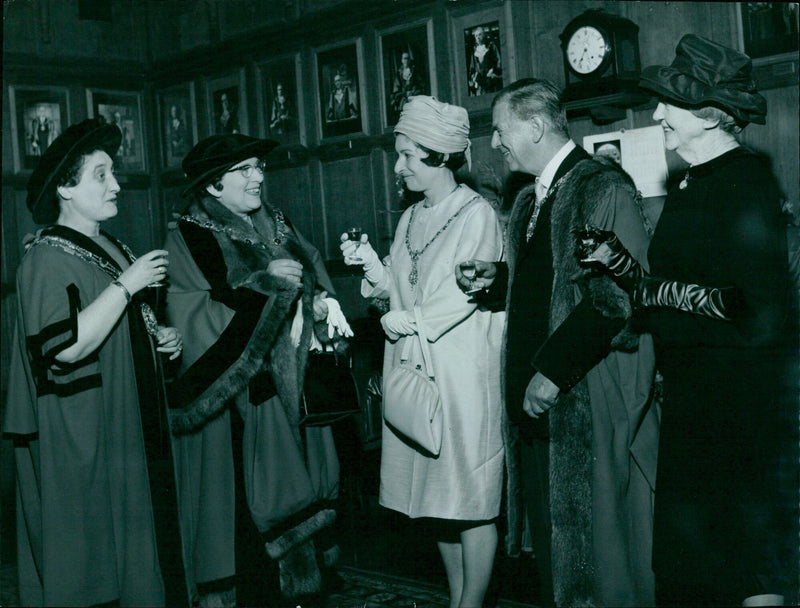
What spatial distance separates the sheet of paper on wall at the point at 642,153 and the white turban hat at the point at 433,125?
3.65 ft

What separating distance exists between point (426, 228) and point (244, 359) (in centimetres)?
80

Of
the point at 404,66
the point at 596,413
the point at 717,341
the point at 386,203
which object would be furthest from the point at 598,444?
the point at 404,66

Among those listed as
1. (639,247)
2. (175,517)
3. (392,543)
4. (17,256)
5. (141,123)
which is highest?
(141,123)

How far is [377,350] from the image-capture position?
4.65m

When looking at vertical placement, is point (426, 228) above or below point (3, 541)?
above

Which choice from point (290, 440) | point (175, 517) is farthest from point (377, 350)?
point (175, 517)

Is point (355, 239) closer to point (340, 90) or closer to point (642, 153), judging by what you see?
point (642, 153)

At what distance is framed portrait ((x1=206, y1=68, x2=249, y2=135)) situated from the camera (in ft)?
17.9

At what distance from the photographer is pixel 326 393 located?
3.17 meters

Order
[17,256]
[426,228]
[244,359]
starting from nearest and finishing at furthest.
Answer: [426,228] < [244,359] < [17,256]

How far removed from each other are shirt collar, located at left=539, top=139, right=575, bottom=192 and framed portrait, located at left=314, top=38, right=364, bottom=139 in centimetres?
244

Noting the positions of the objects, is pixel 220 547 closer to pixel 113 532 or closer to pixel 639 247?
pixel 113 532

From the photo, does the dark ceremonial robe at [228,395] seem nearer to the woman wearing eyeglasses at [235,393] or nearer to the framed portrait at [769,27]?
the woman wearing eyeglasses at [235,393]

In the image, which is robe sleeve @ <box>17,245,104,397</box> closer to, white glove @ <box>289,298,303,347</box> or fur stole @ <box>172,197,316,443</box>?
fur stole @ <box>172,197,316,443</box>
